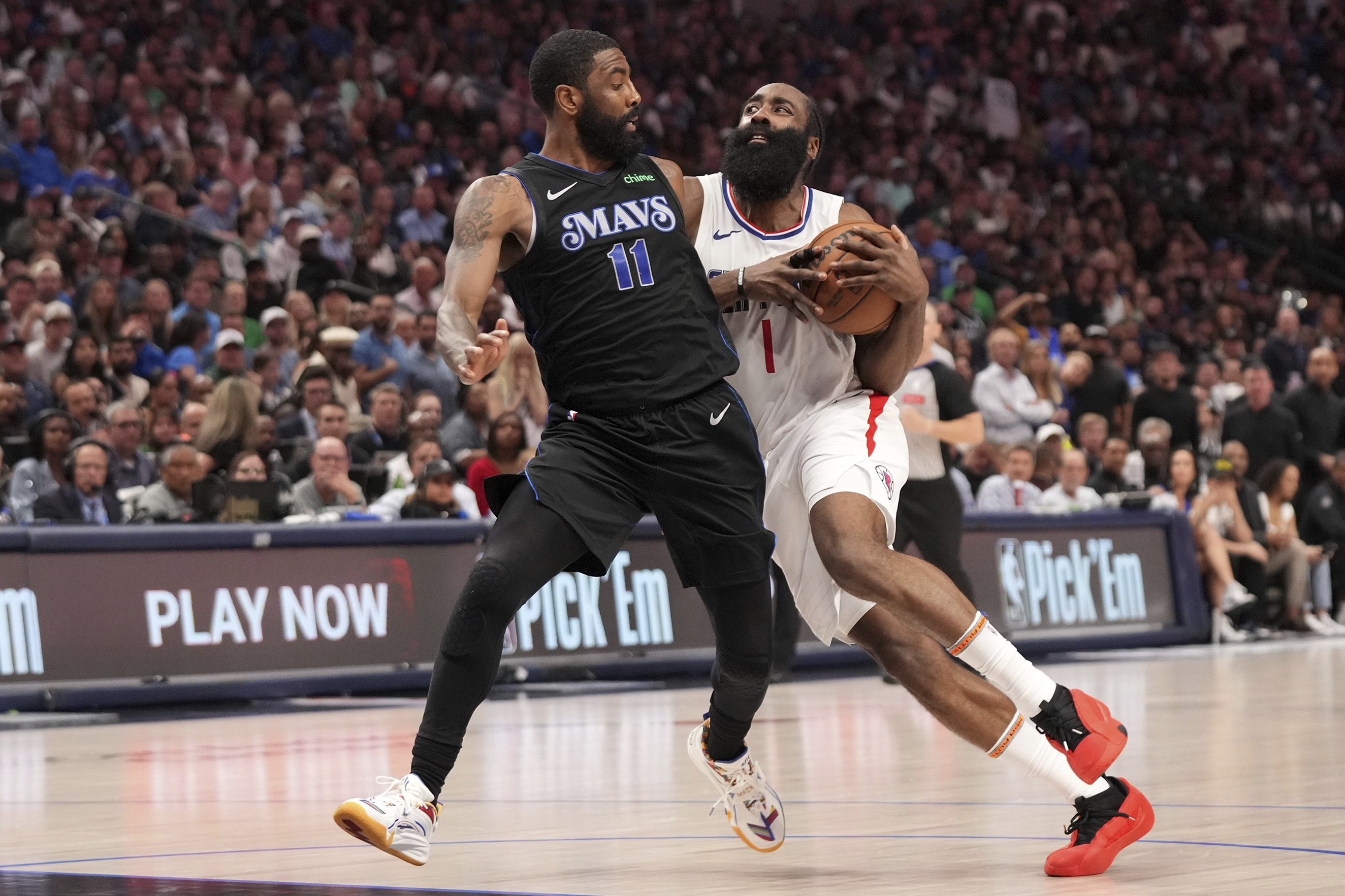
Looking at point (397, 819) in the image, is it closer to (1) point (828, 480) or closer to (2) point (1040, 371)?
(1) point (828, 480)

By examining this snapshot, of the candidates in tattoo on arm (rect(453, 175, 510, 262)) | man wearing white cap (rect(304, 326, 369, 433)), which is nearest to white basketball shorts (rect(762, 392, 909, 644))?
tattoo on arm (rect(453, 175, 510, 262))

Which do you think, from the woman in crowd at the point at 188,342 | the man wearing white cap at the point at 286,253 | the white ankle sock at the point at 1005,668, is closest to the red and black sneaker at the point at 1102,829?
the white ankle sock at the point at 1005,668

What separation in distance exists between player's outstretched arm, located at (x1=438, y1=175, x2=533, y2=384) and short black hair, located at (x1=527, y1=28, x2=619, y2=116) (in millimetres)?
289

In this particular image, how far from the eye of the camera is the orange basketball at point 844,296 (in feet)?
17.0

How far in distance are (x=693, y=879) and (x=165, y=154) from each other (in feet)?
42.6

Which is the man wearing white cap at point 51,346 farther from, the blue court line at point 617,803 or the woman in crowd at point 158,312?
the blue court line at point 617,803

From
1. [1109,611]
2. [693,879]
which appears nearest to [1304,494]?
[1109,611]

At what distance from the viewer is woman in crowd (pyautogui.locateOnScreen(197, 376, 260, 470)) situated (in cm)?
1205

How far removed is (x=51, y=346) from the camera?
1298 cm

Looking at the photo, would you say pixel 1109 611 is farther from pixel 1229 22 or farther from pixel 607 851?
pixel 1229 22

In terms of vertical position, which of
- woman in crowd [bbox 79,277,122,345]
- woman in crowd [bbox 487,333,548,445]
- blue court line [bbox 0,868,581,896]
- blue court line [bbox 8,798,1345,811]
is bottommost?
blue court line [bbox 8,798,1345,811]

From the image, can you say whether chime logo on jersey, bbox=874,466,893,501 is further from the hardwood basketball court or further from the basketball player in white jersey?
the hardwood basketball court

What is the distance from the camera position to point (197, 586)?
10359 mm

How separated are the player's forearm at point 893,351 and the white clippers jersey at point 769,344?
4 centimetres
